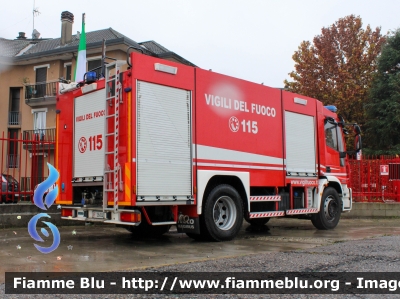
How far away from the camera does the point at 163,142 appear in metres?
7.49

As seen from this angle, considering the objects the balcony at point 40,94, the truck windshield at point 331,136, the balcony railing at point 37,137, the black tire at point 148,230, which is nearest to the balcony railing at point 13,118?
the balcony at point 40,94

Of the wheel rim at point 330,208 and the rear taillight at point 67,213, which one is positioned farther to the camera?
the wheel rim at point 330,208

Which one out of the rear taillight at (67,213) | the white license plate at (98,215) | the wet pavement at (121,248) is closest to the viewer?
the wet pavement at (121,248)

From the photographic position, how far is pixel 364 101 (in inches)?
1123

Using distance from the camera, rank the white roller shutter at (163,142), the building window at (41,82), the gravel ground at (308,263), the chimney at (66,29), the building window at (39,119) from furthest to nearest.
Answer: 1. the building window at (39,119)
2. the chimney at (66,29)
3. the building window at (41,82)
4. the white roller shutter at (163,142)
5. the gravel ground at (308,263)

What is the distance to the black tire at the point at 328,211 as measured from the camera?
35.6 feet

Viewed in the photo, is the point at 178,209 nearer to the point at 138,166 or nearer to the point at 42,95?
the point at 138,166

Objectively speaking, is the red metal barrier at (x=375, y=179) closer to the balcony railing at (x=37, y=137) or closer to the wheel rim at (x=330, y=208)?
Result: the wheel rim at (x=330, y=208)

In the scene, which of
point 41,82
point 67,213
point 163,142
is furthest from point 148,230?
point 41,82

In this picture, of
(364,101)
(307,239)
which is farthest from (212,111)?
(364,101)

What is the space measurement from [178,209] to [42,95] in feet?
89.1

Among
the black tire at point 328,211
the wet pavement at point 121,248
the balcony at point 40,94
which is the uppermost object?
the balcony at point 40,94

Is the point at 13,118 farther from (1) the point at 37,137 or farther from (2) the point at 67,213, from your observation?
(2) the point at 67,213

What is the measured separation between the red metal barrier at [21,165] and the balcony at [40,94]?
22081mm
